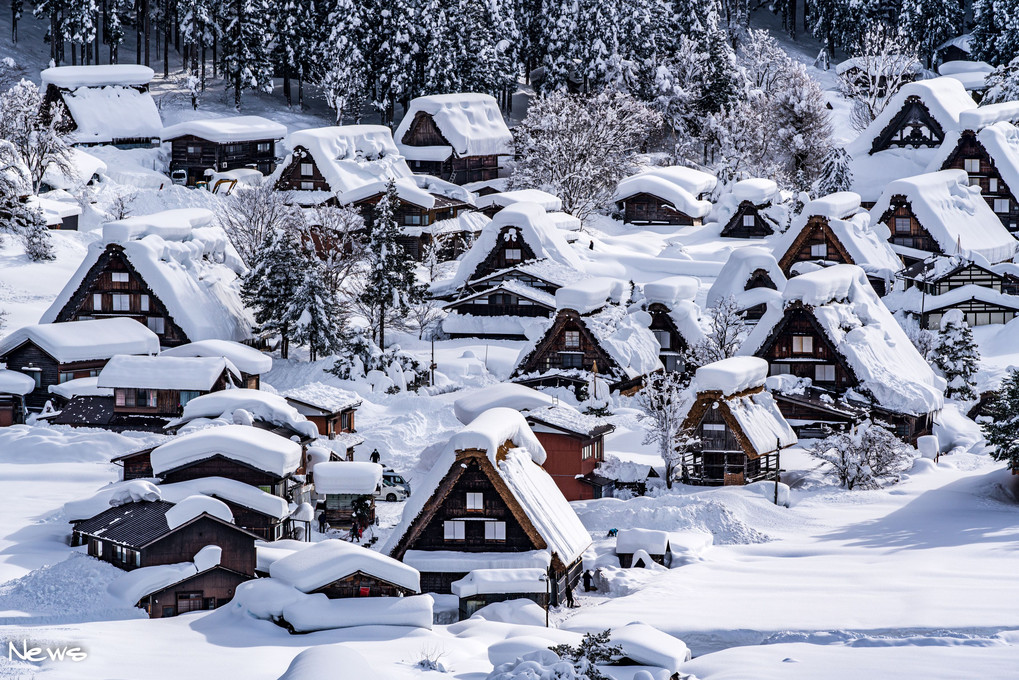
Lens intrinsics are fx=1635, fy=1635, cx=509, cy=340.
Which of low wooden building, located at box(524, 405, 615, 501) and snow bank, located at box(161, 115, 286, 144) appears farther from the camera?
snow bank, located at box(161, 115, 286, 144)

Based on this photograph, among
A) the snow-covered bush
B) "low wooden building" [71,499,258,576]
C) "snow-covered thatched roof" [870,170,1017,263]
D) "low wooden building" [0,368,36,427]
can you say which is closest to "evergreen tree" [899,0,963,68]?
"snow-covered thatched roof" [870,170,1017,263]

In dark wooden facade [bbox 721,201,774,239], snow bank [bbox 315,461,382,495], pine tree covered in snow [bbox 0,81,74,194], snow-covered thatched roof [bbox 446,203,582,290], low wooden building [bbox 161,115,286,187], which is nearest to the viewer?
snow bank [bbox 315,461,382,495]

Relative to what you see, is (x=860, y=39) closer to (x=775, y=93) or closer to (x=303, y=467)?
(x=775, y=93)

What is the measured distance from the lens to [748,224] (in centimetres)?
7706

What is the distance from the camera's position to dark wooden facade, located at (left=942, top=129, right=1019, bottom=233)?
240 ft

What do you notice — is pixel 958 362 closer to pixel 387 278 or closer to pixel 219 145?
pixel 387 278

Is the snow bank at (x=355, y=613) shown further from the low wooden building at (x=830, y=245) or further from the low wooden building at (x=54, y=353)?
the low wooden building at (x=830, y=245)

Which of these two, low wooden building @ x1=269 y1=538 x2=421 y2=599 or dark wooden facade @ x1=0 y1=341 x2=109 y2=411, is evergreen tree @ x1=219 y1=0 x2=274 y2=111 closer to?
dark wooden facade @ x1=0 y1=341 x2=109 y2=411

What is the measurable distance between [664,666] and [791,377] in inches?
962

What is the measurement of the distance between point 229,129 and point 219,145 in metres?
1.10

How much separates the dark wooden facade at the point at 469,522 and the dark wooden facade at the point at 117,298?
23026 mm

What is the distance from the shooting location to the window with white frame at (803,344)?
51.5 meters

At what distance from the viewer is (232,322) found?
5819 centimetres

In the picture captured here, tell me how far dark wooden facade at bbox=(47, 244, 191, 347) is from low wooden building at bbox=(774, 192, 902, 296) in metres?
24.2
